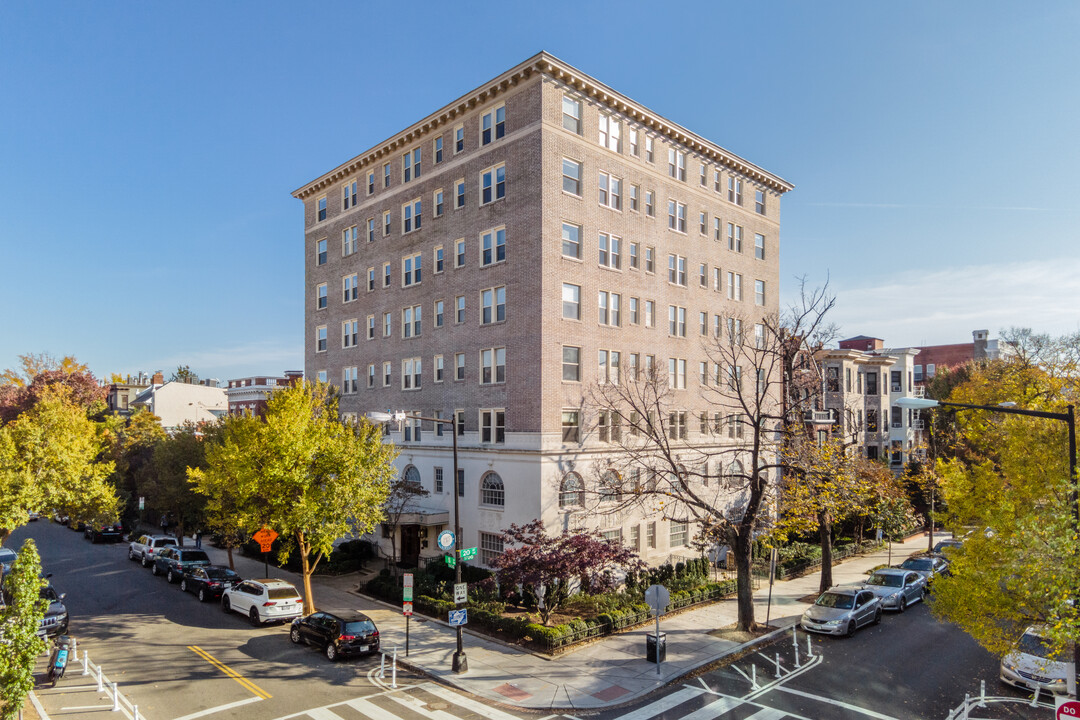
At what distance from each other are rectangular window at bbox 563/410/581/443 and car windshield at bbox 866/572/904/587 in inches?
565

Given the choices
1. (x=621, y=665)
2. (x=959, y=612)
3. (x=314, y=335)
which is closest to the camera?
(x=959, y=612)

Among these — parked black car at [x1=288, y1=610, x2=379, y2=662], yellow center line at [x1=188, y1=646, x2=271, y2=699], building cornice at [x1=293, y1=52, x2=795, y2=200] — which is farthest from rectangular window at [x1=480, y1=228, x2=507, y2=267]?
yellow center line at [x1=188, y1=646, x2=271, y2=699]

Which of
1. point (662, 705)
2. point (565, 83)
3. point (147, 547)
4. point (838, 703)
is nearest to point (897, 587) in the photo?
point (838, 703)

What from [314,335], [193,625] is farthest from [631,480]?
[314,335]

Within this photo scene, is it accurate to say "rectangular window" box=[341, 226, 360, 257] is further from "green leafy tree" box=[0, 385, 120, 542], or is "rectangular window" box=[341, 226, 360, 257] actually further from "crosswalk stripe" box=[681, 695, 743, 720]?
"crosswalk stripe" box=[681, 695, 743, 720]

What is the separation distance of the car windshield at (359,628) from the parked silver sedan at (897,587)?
19.4 m

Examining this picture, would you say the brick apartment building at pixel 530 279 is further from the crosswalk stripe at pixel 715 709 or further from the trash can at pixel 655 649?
the crosswalk stripe at pixel 715 709

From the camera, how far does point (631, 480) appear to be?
2977 cm

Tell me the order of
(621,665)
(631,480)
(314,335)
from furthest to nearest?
1. (314,335)
2. (631,480)
3. (621,665)

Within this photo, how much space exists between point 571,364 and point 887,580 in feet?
54.7

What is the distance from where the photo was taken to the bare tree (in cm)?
2400

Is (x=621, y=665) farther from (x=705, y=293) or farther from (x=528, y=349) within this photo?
(x=705, y=293)

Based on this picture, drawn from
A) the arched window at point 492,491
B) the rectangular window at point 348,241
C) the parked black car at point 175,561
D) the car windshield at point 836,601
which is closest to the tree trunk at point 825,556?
the car windshield at point 836,601

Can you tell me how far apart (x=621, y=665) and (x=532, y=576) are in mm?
4416
